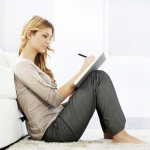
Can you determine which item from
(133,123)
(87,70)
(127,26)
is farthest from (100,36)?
(87,70)

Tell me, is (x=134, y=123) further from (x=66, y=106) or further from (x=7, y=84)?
(x=7, y=84)

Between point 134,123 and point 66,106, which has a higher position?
point 66,106

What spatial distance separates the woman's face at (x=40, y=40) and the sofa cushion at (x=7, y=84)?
27 centimetres

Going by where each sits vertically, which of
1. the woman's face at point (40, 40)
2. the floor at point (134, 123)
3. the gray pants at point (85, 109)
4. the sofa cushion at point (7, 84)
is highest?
the woman's face at point (40, 40)

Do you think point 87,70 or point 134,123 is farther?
point 134,123

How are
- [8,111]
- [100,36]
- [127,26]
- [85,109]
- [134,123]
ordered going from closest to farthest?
[8,111] < [85,109] < [134,123] < [100,36] < [127,26]

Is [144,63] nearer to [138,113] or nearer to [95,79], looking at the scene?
[138,113]

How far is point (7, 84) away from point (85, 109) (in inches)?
17.5

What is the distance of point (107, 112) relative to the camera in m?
1.39

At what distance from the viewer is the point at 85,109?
4.63ft

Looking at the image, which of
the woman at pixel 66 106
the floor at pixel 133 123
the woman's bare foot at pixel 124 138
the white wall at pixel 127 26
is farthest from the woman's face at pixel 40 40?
the white wall at pixel 127 26

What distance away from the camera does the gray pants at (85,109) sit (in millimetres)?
1393

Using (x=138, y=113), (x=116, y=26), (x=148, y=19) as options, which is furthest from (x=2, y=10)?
(x=138, y=113)

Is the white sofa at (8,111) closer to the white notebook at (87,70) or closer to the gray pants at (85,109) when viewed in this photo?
the gray pants at (85,109)
